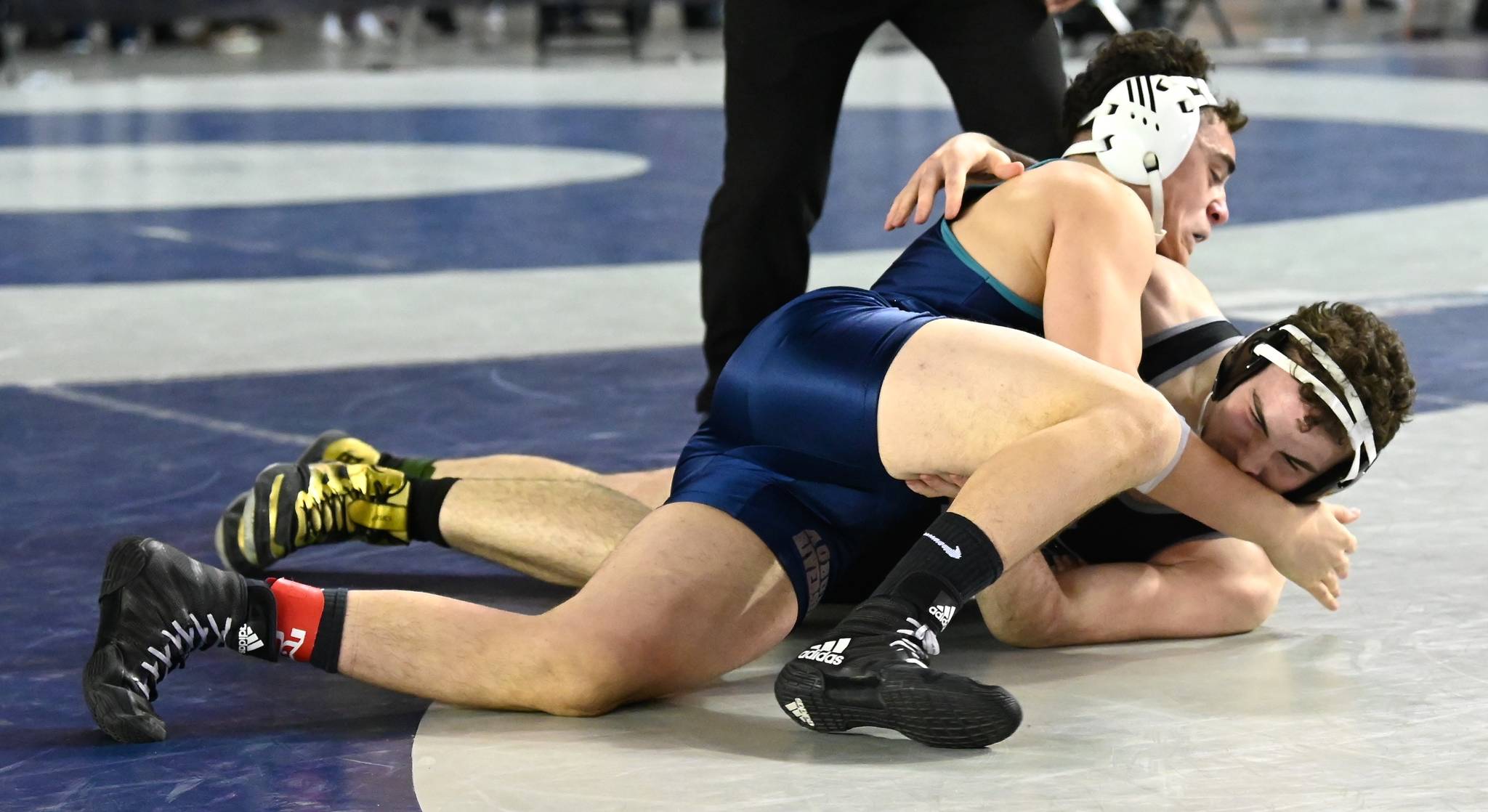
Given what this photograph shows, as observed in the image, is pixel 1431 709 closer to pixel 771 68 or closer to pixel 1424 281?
pixel 771 68

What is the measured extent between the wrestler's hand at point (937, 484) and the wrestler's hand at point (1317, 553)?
409 mm

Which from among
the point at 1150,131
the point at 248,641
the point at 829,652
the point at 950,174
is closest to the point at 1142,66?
the point at 1150,131

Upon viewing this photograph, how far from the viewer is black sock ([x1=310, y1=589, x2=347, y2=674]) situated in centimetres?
241

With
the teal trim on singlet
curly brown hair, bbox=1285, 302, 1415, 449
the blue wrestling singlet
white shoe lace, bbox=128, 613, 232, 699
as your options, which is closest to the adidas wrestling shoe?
white shoe lace, bbox=128, 613, 232, 699

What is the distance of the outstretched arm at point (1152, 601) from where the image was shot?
2.55 m

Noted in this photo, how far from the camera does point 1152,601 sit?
2.61 metres

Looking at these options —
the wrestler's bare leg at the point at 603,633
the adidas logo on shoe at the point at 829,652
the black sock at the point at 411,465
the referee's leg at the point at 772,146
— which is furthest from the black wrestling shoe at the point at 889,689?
the referee's leg at the point at 772,146

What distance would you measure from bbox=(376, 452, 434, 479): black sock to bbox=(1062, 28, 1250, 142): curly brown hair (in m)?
1.11

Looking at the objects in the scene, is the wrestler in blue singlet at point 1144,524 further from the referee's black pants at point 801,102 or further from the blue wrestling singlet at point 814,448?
the referee's black pants at point 801,102

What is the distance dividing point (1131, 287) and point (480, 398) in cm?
189

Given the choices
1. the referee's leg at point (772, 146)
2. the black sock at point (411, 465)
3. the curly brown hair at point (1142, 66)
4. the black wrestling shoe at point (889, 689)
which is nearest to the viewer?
the black wrestling shoe at point (889, 689)

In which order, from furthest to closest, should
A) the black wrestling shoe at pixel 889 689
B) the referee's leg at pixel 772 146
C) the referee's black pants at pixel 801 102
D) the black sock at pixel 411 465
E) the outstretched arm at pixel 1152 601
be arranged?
the referee's leg at pixel 772 146 → the referee's black pants at pixel 801 102 → the black sock at pixel 411 465 → the outstretched arm at pixel 1152 601 → the black wrestling shoe at pixel 889 689

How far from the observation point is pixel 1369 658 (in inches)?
98.7

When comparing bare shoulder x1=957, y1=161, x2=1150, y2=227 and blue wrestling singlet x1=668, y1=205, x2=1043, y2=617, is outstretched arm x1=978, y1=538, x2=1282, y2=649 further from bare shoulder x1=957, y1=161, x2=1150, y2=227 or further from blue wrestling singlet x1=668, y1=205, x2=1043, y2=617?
bare shoulder x1=957, y1=161, x2=1150, y2=227
